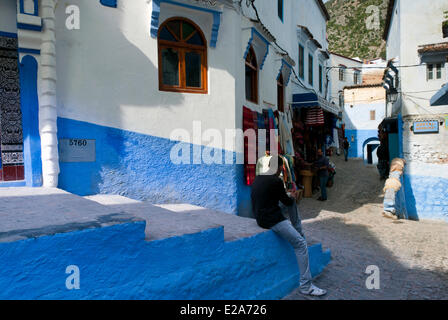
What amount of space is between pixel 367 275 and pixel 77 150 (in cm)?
524

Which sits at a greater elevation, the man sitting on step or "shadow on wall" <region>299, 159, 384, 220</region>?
the man sitting on step

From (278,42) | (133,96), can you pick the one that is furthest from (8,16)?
(278,42)

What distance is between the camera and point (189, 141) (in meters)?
6.73

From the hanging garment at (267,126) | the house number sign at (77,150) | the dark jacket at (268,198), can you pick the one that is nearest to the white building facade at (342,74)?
the hanging garment at (267,126)

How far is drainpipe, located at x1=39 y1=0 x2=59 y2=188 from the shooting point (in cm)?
516

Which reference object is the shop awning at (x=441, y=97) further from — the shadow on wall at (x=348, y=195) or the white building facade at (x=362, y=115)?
the white building facade at (x=362, y=115)

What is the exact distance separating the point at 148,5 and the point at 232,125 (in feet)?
9.34

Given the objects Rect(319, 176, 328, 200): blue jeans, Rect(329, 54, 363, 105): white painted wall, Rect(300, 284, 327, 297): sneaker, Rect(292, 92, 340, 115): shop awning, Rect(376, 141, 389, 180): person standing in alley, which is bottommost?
Rect(300, 284, 327, 297): sneaker

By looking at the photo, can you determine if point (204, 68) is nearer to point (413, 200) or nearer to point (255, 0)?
point (255, 0)

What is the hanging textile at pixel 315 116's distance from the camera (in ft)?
41.8

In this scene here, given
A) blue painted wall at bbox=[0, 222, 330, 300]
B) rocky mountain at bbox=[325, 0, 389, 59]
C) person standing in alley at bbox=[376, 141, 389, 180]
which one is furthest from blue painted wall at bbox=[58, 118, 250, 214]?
rocky mountain at bbox=[325, 0, 389, 59]

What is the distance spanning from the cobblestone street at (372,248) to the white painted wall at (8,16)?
5.77m

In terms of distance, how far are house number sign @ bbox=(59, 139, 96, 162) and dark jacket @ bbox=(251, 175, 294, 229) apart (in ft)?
9.92

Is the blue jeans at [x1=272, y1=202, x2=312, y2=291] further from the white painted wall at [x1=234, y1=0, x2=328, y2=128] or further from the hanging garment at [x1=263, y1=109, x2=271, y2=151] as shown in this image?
the hanging garment at [x1=263, y1=109, x2=271, y2=151]
